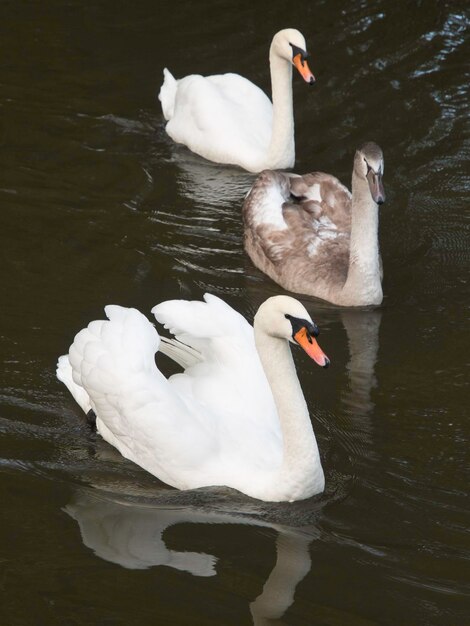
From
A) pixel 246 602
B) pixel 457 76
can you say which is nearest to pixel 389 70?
pixel 457 76

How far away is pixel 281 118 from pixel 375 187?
8.62 feet

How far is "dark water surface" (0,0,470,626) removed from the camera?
6727 millimetres

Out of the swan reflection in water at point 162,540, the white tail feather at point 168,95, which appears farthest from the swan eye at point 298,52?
the swan reflection in water at point 162,540

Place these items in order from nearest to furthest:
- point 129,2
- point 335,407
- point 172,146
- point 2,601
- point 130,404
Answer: point 2,601, point 130,404, point 335,407, point 172,146, point 129,2

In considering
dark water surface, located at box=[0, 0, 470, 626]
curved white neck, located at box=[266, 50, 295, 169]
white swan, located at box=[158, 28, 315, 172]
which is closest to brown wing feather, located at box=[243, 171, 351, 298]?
dark water surface, located at box=[0, 0, 470, 626]

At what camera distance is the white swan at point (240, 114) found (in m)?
12.1

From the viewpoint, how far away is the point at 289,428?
7.36m

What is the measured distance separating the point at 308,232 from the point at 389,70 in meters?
3.97

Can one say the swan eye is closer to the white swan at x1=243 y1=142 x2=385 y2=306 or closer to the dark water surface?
the dark water surface

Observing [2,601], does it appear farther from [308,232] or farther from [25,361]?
[308,232]

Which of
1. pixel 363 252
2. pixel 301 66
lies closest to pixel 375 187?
pixel 363 252

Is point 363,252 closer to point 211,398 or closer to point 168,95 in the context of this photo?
point 211,398

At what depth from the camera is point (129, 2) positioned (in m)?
15.5

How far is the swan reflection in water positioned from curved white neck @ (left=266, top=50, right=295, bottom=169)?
540cm
